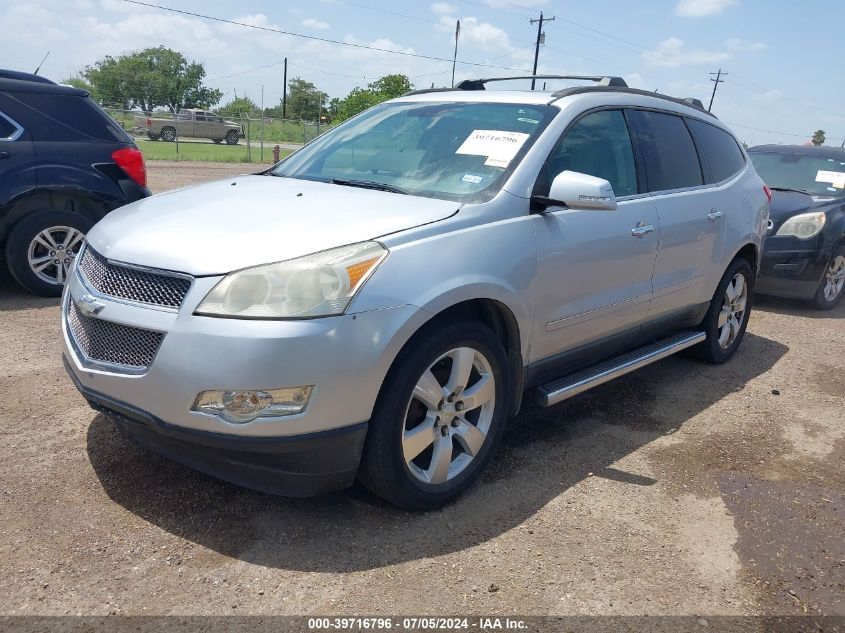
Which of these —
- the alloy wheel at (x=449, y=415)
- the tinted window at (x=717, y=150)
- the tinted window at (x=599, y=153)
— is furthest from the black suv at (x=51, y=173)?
the tinted window at (x=717, y=150)

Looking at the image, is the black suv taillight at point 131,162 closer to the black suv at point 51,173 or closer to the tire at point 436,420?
the black suv at point 51,173

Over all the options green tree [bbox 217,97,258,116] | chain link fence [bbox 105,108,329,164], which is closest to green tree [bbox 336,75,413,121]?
chain link fence [bbox 105,108,329,164]

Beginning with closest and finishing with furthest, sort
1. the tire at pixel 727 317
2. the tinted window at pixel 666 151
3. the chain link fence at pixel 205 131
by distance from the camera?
the tinted window at pixel 666 151, the tire at pixel 727 317, the chain link fence at pixel 205 131

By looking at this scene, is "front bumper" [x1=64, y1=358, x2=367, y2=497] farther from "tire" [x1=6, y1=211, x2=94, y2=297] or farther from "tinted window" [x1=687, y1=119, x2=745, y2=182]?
"tire" [x1=6, y1=211, x2=94, y2=297]

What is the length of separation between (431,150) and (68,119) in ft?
12.9

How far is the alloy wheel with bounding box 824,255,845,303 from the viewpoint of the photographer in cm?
759

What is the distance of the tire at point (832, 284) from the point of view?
751 centimetres

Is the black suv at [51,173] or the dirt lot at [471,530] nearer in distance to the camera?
the dirt lot at [471,530]

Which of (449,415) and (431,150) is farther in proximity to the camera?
(431,150)

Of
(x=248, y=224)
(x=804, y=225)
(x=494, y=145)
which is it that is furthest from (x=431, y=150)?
(x=804, y=225)

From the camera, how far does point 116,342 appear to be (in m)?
2.68

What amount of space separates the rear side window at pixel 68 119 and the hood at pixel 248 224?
121 inches

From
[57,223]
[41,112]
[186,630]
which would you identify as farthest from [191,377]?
[41,112]

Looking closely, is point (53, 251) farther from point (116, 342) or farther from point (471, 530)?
point (471, 530)
